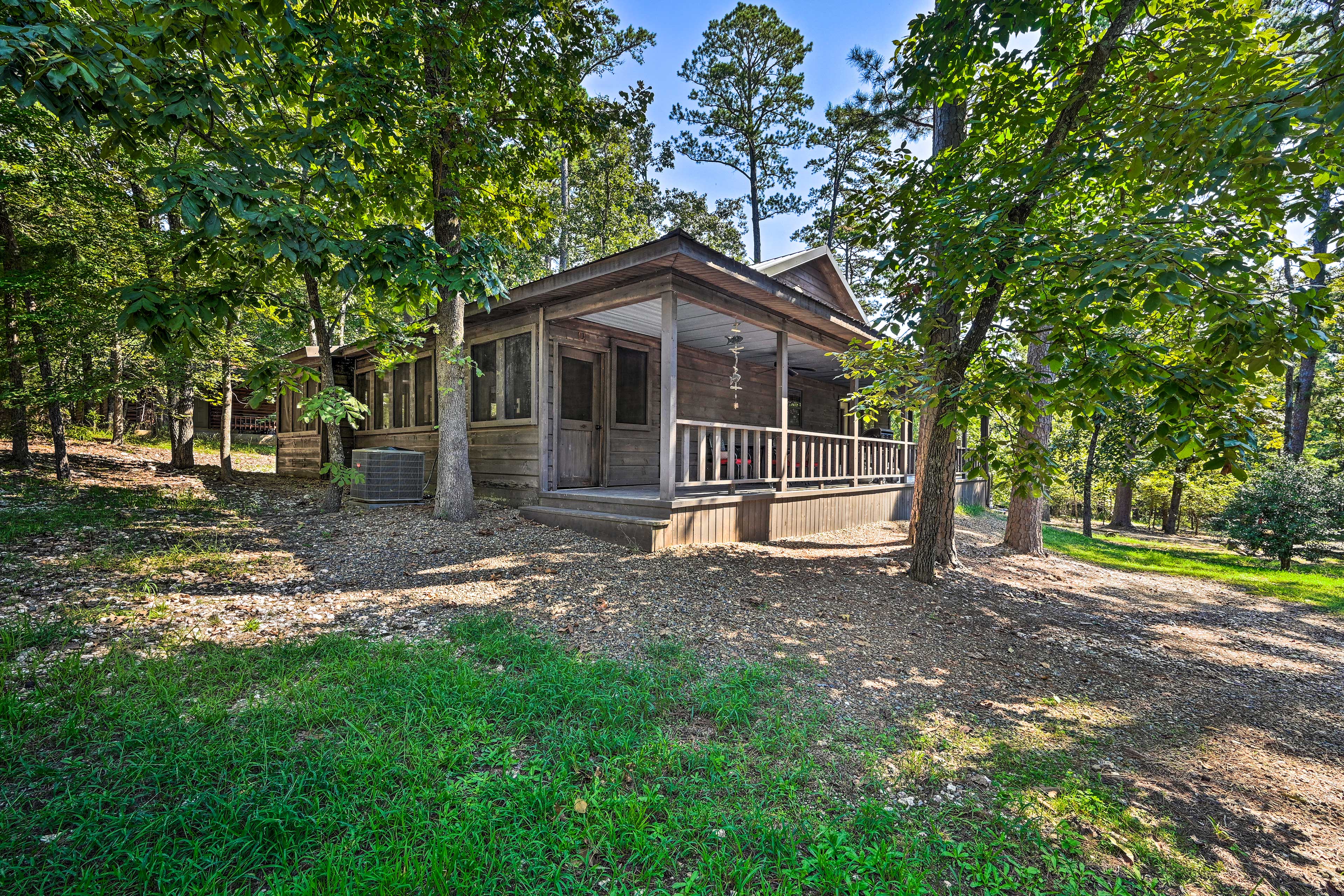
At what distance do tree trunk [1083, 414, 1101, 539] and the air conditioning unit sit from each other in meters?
13.2

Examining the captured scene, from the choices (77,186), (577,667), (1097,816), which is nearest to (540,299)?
(577,667)

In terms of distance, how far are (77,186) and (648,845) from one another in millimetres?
10211

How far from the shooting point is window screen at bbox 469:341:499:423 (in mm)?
8359

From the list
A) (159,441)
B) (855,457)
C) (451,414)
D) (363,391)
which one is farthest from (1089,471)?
(159,441)

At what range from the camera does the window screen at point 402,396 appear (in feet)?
33.3

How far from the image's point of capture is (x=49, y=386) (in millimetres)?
7207

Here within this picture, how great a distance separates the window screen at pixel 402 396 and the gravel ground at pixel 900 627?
12.6 ft

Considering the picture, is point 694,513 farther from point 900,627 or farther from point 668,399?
point 900,627

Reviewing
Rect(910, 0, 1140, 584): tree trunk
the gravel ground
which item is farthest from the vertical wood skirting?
Rect(910, 0, 1140, 584): tree trunk

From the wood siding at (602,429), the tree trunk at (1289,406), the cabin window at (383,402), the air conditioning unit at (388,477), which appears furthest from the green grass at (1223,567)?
the cabin window at (383,402)

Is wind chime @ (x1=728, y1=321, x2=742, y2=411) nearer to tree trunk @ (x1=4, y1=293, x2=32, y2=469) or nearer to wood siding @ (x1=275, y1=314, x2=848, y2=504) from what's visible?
wood siding @ (x1=275, y1=314, x2=848, y2=504)

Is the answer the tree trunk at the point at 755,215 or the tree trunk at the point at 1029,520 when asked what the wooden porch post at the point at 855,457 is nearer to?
the tree trunk at the point at 1029,520

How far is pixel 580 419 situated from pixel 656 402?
161 centimetres

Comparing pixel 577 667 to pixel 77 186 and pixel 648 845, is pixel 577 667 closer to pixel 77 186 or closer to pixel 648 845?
pixel 648 845
